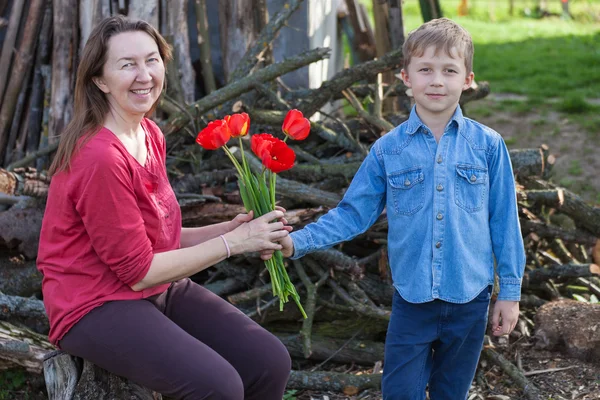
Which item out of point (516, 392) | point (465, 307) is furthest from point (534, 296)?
point (465, 307)

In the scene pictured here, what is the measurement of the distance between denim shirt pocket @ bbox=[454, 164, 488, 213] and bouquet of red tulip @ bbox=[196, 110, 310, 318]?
54cm

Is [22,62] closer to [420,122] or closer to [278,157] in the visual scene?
[278,157]

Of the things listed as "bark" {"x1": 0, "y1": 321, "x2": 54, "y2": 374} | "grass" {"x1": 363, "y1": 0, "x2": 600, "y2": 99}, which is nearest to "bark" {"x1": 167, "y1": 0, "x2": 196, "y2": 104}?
"bark" {"x1": 0, "y1": 321, "x2": 54, "y2": 374}

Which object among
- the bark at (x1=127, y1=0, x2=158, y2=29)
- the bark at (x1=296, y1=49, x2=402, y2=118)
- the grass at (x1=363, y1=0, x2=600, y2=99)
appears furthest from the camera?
the grass at (x1=363, y1=0, x2=600, y2=99)

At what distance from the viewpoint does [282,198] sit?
13.4 feet

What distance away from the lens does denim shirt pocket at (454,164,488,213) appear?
2.58 meters

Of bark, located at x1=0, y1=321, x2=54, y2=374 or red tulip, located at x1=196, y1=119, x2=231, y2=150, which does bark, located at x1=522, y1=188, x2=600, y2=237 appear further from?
bark, located at x1=0, y1=321, x2=54, y2=374

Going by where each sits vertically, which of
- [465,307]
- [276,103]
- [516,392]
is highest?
[276,103]

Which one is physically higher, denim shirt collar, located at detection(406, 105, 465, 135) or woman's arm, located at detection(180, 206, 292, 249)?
denim shirt collar, located at detection(406, 105, 465, 135)

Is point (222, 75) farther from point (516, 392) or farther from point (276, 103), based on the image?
point (516, 392)

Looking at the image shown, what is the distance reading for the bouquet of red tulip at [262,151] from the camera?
255cm

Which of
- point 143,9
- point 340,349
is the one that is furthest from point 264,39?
point 340,349

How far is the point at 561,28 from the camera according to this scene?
1243 centimetres

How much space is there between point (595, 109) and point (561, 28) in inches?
219
